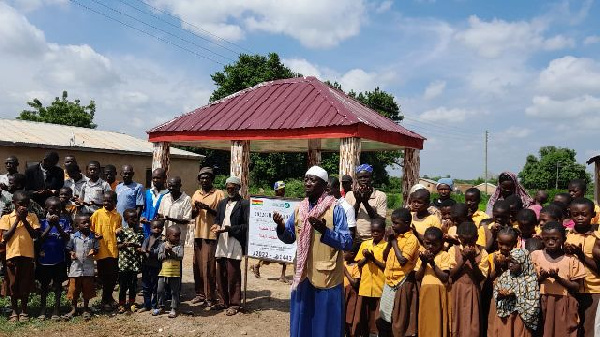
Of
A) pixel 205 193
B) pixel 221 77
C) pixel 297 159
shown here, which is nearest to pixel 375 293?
pixel 205 193

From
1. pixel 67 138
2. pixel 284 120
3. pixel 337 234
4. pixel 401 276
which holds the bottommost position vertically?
pixel 401 276

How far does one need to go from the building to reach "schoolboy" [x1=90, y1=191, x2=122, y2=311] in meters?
10.1

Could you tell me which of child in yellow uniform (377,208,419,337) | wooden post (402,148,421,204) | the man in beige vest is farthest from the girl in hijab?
wooden post (402,148,421,204)

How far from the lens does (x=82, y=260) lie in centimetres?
594

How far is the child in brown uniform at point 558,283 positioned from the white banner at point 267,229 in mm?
2955

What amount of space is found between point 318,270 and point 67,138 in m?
16.3

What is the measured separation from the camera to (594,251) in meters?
4.10

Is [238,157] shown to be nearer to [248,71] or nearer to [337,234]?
[337,234]

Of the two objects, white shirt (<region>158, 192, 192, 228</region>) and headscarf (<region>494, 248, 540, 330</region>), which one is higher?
white shirt (<region>158, 192, 192, 228</region>)

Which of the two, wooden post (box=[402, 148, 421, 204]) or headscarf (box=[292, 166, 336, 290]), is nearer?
headscarf (box=[292, 166, 336, 290])

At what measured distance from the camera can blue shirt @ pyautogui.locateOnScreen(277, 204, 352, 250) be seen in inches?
152

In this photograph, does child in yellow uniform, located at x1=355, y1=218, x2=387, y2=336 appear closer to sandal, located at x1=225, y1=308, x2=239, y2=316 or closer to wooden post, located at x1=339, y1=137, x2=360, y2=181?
sandal, located at x1=225, y1=308, x2=239, y2=316

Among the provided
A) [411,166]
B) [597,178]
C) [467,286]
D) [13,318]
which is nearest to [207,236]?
[13,318]

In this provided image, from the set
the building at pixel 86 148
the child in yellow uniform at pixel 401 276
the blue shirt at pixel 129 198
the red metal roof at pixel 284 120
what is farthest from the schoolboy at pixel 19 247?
the building at pixel 86 148
